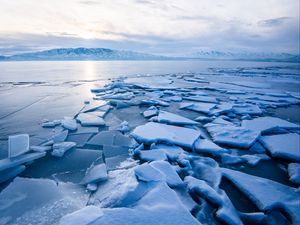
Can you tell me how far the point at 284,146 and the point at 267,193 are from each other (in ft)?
4.43

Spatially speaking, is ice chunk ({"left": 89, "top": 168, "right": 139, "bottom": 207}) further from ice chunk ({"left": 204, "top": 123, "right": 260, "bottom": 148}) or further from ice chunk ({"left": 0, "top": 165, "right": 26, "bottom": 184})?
ice chunk ({"left": 204, "top": 123, "right": 260, "bottom": 148})

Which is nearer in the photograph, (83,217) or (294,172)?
(83,217)

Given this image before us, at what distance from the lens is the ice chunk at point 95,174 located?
75.9 inches

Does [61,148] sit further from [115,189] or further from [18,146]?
[115,189]

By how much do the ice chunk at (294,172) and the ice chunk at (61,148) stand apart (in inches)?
112

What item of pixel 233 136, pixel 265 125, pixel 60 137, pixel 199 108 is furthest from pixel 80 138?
pixel 265 125

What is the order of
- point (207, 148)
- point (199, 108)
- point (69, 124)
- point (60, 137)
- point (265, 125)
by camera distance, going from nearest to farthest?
point (207, 148) < point (60, 137) < point (69, 124) < point (265, 125) < point (199, 108)

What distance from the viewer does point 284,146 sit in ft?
9.34

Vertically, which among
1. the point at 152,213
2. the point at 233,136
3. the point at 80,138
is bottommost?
the point at 80,138

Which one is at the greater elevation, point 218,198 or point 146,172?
point 146,172

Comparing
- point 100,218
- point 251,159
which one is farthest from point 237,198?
point 100,218

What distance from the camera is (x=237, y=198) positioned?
186 cm

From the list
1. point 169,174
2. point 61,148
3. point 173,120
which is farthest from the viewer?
point 173,120

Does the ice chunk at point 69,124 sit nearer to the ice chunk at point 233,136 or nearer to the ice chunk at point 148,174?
the ice chunk at point 148,174
